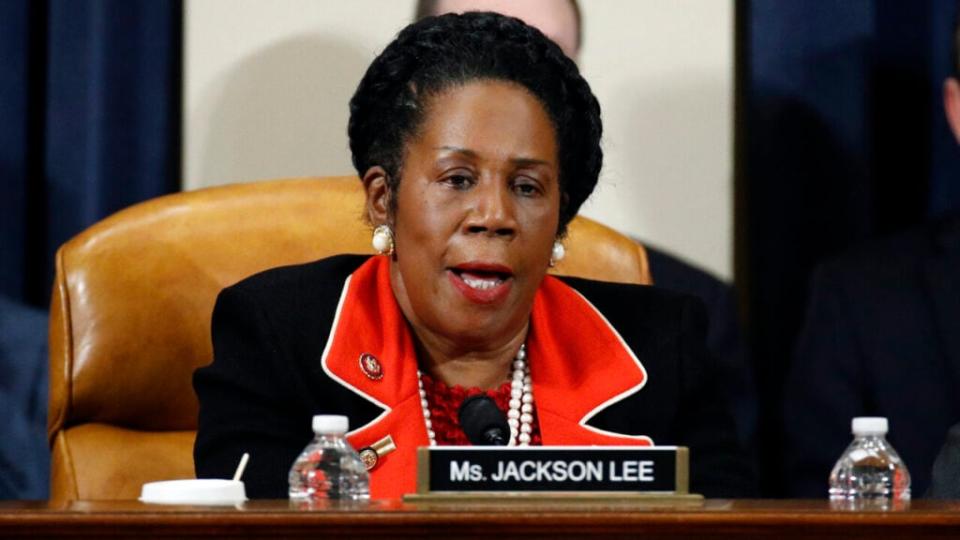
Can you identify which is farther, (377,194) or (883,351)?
(883,351)

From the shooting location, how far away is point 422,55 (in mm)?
1766

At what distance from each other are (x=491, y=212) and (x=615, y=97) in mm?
1221

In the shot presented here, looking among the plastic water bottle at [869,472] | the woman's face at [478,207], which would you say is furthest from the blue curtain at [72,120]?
the plastic water bottle at [869,472]

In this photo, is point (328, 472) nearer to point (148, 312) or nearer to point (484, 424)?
point (484, 424)

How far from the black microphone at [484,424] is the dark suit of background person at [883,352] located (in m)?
1.24

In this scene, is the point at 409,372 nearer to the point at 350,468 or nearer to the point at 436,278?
the point at 436,278

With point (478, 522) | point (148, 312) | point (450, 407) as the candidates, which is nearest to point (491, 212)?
point (450, 407)

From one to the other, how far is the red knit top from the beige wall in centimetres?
106

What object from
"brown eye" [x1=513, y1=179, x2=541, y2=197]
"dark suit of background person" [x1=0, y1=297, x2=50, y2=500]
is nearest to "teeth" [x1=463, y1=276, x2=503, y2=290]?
"brown eye" [x1=513, y1=179, x2=541, y2=197]

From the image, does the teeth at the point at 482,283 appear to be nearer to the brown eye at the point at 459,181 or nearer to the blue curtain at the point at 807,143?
the brown eye at the point at 459,181

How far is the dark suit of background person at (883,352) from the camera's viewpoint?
250 cm

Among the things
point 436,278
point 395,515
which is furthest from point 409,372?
point 395,515

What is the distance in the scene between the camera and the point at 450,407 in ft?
5.78

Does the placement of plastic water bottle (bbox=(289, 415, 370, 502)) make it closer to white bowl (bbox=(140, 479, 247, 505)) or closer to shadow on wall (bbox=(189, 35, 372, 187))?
white bowl (bbox=(140, 479, 247, 505))
